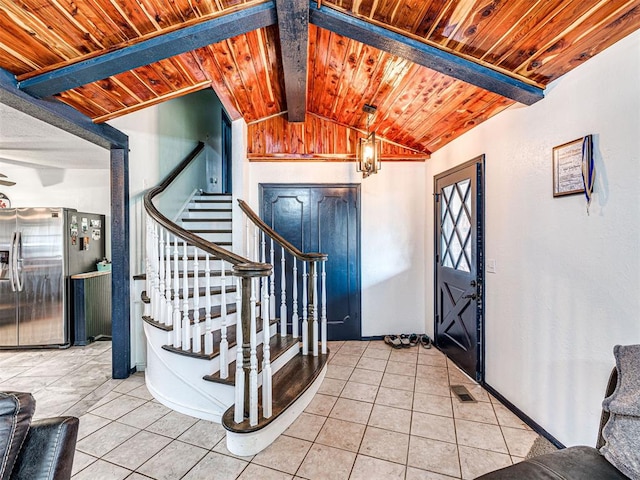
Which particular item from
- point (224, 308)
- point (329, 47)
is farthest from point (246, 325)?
point (329, 47)

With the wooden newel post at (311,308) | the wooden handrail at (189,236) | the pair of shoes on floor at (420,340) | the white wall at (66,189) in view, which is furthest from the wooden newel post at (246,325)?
the white wall at (66,189)

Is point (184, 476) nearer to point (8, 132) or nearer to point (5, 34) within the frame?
point (5, 34)

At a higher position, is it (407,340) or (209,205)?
(209,205)

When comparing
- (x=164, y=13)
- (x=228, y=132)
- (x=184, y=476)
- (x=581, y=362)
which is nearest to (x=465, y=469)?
(x=581, y=362)

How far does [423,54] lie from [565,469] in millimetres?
2191

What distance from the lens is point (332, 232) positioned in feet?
12.8

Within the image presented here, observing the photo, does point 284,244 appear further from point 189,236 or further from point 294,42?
point 294,42

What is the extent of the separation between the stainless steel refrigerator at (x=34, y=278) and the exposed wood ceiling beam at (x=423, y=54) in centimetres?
385

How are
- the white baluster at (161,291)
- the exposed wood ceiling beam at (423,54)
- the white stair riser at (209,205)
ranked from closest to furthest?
the exposed wood ceiling beam at (423,54) → the white baluster at (161,291) → the white stair riser at (209,205)

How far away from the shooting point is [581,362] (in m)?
1.75

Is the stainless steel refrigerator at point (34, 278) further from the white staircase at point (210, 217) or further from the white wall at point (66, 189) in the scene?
the white staircase at point (210, 217)

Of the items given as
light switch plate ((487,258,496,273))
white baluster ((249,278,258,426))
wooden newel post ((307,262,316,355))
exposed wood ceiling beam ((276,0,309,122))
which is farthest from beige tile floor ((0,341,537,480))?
exposed wood ceiling beam ((276,0,309,122))

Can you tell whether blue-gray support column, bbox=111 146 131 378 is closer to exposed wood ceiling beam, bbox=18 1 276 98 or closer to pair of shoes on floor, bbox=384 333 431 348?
exposed wood ceiling beam, bbox=18 1 276 98

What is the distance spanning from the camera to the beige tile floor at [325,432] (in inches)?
67.4
